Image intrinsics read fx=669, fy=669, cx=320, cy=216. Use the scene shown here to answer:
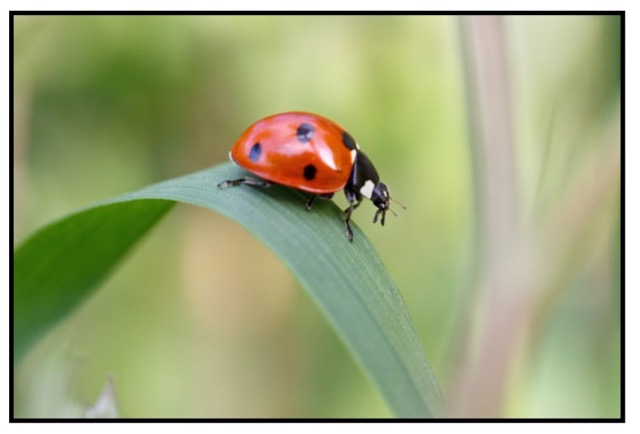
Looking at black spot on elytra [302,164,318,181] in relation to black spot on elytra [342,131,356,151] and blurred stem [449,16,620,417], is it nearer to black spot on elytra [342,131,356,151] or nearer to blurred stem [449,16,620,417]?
black spot on elytra [342,131,356,151]

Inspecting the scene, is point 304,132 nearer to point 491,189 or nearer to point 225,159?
point 491,189

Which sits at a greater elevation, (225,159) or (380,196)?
(380,196)

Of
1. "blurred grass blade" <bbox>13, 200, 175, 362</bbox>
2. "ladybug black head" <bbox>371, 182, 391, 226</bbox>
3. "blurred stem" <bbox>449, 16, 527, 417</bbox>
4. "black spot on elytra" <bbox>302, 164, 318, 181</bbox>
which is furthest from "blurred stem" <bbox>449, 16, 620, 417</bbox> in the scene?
"blurred grass blade" <bbox>13, 200, 175, 362</bbox>

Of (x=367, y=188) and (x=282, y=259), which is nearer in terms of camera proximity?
(x=282, y=259)

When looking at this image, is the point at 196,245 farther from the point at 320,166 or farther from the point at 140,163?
the point at 320,166

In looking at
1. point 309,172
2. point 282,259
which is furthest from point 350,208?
point 282,259

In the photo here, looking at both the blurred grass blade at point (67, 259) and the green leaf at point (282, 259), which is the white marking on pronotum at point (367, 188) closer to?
the green leaf at point (282, 259)
